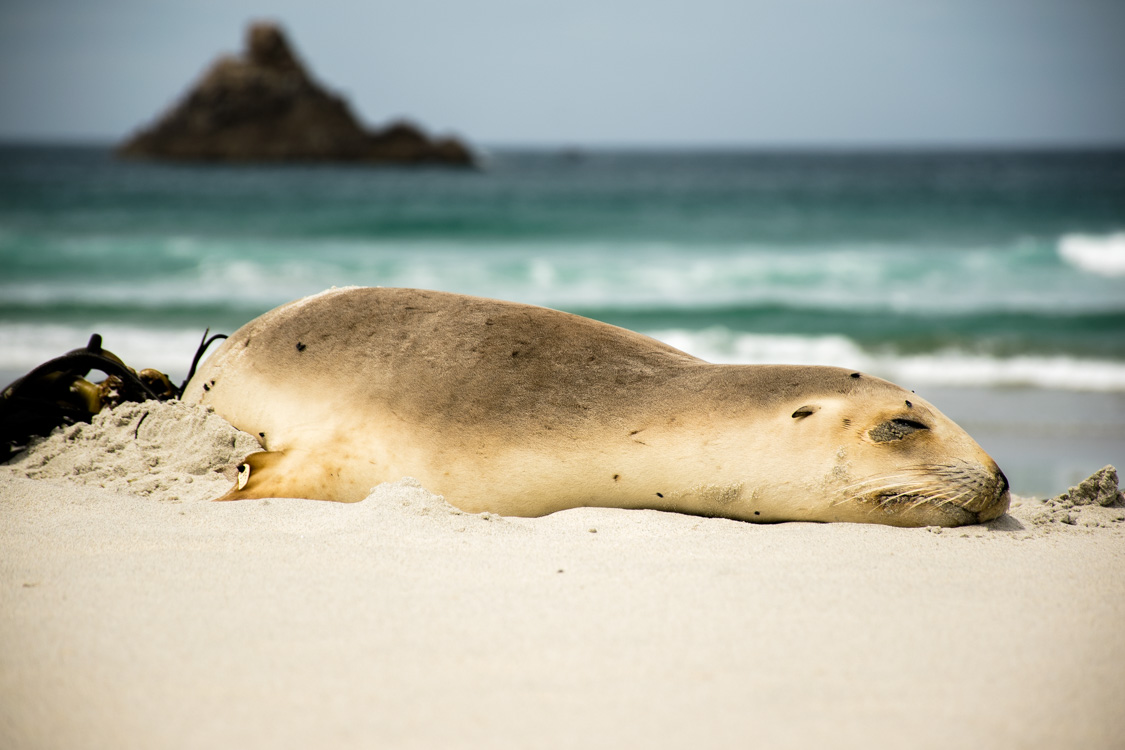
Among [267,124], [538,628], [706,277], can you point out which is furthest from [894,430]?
[267,124]

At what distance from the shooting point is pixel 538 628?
7.07ft

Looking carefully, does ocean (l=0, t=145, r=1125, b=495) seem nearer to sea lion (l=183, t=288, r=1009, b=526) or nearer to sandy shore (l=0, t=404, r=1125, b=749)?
sea lion (l=183, t=288, r=1009, b=526)

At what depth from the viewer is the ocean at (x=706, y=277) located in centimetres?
845

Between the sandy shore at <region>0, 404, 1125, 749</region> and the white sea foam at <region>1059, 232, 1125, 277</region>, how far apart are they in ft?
51.7

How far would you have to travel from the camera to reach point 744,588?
2.40 metres

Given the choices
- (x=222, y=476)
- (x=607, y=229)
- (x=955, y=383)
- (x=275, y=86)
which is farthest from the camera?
(x=275, y=86)

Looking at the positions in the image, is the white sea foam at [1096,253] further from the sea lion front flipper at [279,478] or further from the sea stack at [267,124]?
the sea stack at [267,124]

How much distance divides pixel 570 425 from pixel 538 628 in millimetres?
1003

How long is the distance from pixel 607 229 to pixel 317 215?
837 cm

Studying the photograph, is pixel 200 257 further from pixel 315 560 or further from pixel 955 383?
pixel 315 560

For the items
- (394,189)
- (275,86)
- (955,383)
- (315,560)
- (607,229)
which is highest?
(275,86)

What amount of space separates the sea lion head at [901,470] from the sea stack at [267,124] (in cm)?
6675

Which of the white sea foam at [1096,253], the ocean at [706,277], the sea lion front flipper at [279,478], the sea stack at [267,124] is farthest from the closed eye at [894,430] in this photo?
the sea stack at [267,124]

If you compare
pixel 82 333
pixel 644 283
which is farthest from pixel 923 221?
pixel 82 333
